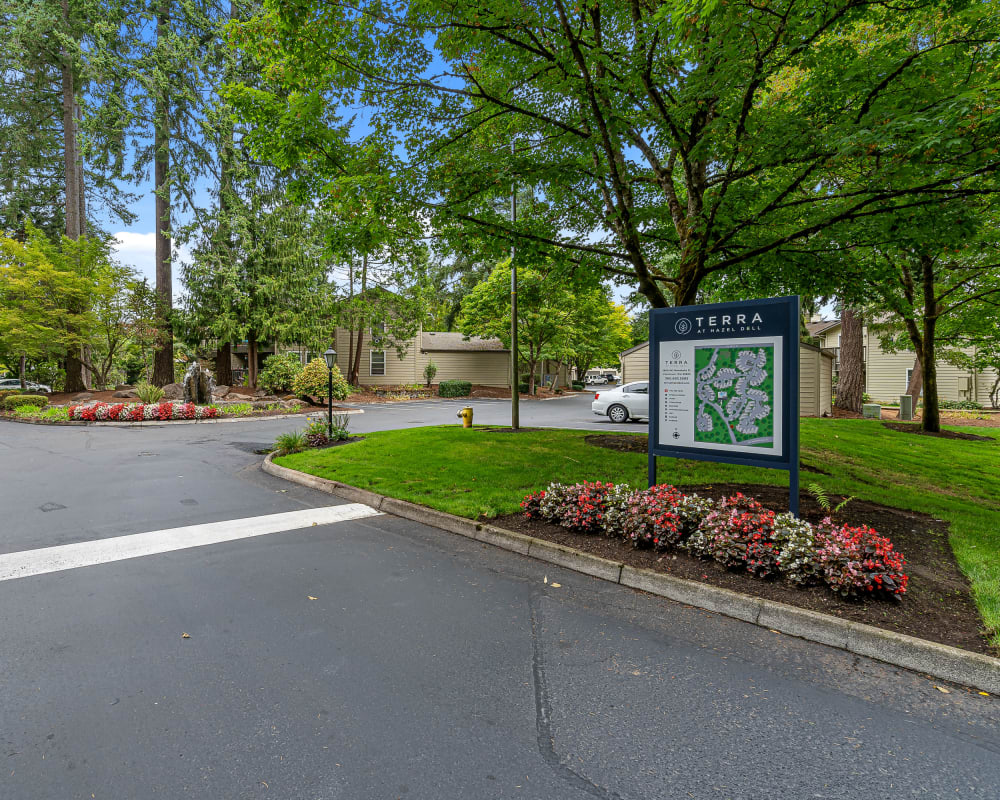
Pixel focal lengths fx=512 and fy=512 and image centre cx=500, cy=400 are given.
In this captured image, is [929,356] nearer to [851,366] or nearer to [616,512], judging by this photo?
[851,366]

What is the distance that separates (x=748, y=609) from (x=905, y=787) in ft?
4.80

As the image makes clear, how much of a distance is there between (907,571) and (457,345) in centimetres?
3533

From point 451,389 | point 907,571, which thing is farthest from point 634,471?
point 451,389

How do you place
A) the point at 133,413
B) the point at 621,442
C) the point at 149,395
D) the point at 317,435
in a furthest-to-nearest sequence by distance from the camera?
the point at 149,395, the point at 133,413, the point at 317,435, the point at 621,442

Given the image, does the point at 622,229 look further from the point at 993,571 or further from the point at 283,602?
the point at 283,602

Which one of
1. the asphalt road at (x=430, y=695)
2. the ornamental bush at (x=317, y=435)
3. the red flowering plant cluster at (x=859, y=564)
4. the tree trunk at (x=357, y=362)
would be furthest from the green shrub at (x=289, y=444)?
the tree trunk at (x=357, y=362)

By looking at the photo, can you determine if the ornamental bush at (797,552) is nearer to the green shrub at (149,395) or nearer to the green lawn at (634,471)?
the green lawn at (634,471)

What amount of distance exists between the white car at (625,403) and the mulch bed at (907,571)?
35.7ft

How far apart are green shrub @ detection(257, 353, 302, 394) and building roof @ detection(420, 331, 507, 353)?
1320 cm

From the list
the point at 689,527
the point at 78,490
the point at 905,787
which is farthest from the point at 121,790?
the point at 78,490

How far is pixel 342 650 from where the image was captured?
3096 mm

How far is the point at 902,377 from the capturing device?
26.6 m

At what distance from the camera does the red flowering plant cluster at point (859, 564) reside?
11.3 ft

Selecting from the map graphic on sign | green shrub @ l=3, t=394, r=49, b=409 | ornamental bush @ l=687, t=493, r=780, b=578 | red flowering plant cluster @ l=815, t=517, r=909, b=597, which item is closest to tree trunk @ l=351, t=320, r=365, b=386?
green shrub @ l=3, t=394, r=49, b=409
